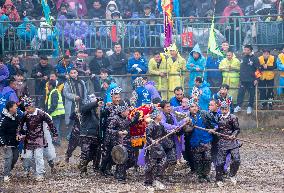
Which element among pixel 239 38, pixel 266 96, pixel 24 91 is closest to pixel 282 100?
pixel 266 96

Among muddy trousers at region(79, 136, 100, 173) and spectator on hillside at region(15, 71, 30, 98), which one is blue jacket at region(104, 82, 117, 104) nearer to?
spectator on hillside at region(15, 71, 30, 98)

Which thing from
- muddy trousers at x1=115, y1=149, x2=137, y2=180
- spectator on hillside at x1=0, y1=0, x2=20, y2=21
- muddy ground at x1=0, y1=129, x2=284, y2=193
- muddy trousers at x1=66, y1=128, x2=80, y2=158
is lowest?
muddy ground at x1=0, y1=129, x2=284, y2=193

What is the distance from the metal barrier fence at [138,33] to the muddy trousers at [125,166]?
7.17 m

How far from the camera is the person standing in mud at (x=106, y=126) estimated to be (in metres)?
16.8

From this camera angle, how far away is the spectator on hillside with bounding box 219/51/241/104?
22344 mm

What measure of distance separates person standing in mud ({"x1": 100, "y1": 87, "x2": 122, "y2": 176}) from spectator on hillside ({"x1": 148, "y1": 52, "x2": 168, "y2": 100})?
16.8ft

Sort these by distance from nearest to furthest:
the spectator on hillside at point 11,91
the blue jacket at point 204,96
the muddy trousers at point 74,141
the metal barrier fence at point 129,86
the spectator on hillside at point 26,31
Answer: the muddy trousers at point 74,141 → the spectator on hillside at point 11,91 → the blue jacket at point 204,96 → the metal barrier fence at point 129,86 → the spectator on hillside at point 26,31

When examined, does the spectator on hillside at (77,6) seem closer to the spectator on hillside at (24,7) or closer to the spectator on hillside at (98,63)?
the spectator on hillside at (24,7)

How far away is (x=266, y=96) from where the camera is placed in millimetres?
22875

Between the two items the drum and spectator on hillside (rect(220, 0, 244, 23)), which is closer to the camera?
the drum

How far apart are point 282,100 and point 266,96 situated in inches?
17.9

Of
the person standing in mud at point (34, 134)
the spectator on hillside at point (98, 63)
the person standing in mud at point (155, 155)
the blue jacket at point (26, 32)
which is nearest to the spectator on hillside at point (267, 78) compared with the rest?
the spectator on hillside at point (98, 63)

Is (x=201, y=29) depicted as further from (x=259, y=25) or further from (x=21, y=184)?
(x=21, y=184)

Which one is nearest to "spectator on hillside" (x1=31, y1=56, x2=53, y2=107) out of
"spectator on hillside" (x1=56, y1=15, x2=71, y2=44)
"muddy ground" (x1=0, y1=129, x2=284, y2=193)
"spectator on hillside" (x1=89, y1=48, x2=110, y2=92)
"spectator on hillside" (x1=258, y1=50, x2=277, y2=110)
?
"spectator on hillside" (x1=89, y1=48, x2=110, y2=92)
